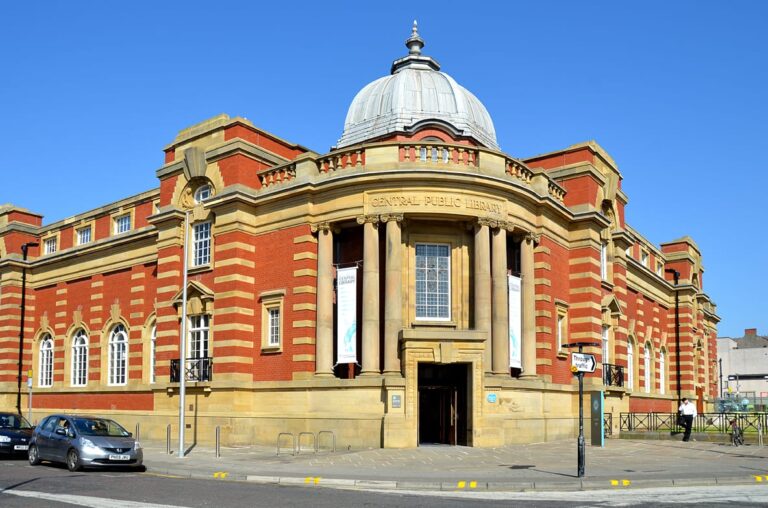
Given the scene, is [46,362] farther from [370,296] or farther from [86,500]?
[86,500]

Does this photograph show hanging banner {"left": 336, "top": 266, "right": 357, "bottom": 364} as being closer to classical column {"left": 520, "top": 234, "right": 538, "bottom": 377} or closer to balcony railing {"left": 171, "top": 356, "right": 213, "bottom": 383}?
balcony railing {"left": 171, "top": 356, "right": 213, "bottom": 383}

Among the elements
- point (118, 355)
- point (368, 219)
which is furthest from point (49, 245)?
point (368, 219)

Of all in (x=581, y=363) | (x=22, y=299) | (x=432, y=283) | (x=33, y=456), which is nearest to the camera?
(x=581, y=363)

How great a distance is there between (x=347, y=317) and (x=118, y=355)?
1568cm

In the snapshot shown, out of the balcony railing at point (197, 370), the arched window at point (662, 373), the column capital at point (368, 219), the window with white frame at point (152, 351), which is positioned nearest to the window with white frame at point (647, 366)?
the arched window at point (662, 373)

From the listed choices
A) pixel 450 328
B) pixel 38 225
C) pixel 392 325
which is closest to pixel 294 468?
pixel 392 325

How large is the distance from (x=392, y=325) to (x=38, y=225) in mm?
28586

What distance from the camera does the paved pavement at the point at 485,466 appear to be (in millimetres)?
17969

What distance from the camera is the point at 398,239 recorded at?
92.4 feet

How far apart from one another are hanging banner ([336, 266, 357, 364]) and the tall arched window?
1987cm

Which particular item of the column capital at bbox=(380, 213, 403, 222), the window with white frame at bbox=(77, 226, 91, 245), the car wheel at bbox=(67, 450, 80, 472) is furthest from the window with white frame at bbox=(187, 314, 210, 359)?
the window with white frame at bbox=(77, 226, 91, 245)

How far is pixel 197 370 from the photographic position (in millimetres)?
31656

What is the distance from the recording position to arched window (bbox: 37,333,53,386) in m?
43.5

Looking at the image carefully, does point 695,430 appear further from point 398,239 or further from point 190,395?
point 190,395
